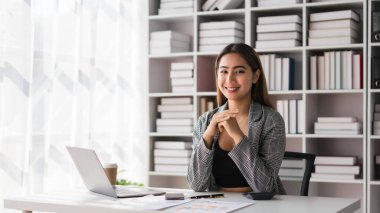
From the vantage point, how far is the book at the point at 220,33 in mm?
4301

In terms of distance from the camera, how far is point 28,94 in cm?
342

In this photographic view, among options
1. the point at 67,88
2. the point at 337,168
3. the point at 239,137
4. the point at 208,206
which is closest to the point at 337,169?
the point at 337,168

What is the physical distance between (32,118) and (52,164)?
0.35m

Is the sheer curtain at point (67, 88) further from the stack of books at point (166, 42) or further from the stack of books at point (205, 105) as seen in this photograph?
the stack of books at point (205, 105)

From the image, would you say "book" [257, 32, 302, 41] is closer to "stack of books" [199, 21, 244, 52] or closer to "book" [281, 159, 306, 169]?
"stack of books" [199, 21, 244, 52]

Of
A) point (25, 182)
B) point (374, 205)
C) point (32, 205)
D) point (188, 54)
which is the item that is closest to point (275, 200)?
point (32, 205)

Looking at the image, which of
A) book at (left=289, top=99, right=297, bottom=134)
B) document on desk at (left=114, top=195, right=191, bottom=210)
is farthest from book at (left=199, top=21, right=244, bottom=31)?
document on desk at (left=114, top=195, right=191, bottom=210)

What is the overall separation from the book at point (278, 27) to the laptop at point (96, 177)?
6.48ft

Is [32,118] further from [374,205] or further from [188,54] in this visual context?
[374,205]

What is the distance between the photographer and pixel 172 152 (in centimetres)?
449

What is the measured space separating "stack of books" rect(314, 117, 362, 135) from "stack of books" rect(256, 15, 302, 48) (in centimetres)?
56

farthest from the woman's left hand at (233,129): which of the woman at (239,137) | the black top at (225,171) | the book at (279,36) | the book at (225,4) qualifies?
the book at (225,4)

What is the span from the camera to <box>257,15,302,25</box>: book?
4.11m

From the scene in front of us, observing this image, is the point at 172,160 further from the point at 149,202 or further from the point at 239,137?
the point at 149,202
